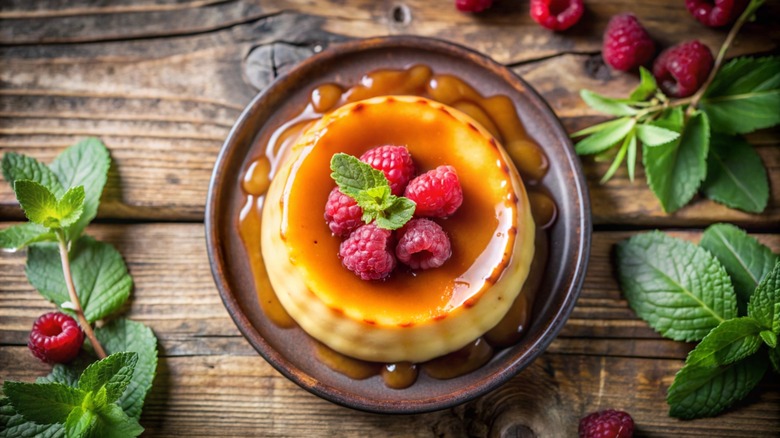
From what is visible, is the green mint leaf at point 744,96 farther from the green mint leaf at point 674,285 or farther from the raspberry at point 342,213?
the raspberry at point 342,213

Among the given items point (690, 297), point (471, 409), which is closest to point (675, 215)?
point (690, 297)

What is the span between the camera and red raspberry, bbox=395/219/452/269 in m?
1.82

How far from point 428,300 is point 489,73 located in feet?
2.54

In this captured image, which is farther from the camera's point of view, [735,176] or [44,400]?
[735,176]

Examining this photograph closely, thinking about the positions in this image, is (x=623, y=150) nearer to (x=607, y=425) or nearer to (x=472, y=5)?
(x=472, y=5)

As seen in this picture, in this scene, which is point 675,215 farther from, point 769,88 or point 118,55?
point 118,55

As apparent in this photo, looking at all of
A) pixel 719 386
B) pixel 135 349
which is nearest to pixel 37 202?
pixel 135 349

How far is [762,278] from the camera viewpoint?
2.20 metres

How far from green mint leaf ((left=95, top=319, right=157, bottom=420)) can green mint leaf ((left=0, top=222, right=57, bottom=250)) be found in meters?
0.35

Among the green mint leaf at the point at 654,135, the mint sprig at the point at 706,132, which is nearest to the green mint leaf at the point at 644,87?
the mint sprig at the point at 706,132

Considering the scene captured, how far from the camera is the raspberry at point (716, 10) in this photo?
239cm

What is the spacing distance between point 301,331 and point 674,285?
46.4 inches

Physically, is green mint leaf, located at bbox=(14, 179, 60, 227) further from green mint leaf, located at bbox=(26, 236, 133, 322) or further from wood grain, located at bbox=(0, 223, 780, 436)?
wood grain, located at bbox=(0, 223, 780, 436)

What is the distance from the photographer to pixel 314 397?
2.28 m
